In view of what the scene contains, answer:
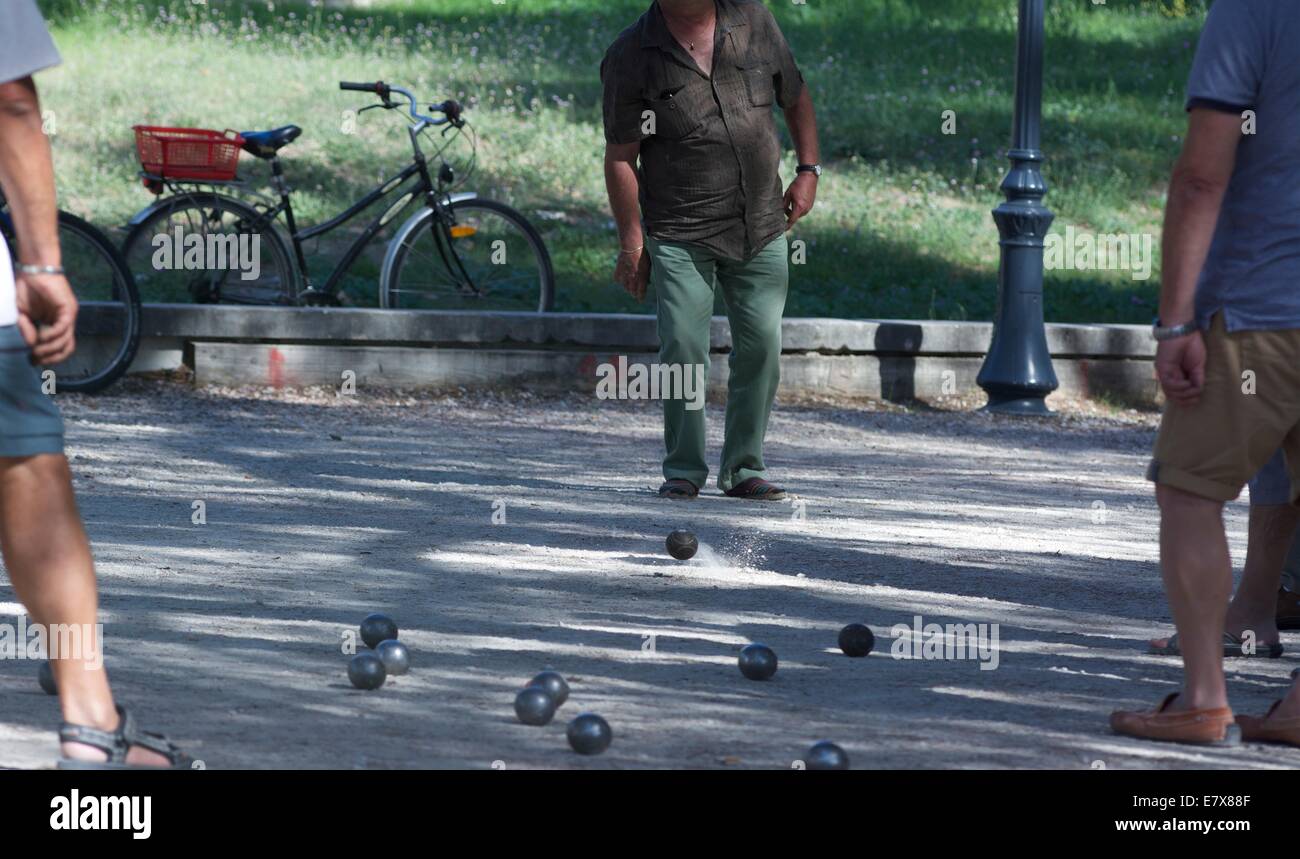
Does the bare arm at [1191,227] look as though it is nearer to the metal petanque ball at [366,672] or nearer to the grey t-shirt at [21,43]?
the metal petanque ball at [366,672]

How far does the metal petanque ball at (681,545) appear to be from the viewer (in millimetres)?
6547

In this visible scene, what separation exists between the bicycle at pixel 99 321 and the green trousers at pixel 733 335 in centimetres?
363

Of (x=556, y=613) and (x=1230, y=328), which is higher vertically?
(x=1230, y=328)

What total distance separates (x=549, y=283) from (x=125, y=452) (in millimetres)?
3668

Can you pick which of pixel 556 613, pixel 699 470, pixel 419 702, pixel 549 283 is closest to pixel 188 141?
pixel 549 283

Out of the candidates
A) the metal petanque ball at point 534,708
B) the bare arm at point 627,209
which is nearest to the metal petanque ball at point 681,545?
the bare arm at point 627,209

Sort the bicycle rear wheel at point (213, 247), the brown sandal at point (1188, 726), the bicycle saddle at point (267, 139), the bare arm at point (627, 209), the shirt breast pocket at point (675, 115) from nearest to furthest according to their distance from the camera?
1. the brown sandal at point (1188, 726)
2. the shirt breast pocket at point (675, 115)
3. the bare arm at point (627, 209)
4. the bicycle rear wheel at point (213, 247)
5. the bicycle saddle at point (267, 139)

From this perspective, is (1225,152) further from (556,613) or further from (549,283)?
(549,283)

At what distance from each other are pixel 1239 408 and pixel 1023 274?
7009mm

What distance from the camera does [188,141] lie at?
1089cm

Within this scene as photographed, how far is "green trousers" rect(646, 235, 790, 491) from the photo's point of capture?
7.71m

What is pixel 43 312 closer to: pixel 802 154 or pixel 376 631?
pixel 376 631

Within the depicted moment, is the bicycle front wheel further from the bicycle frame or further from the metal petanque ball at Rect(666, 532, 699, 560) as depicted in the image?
the metal petanque ball at Rect(666, 532, 699, 560)

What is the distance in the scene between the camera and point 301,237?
11422 millimetres
